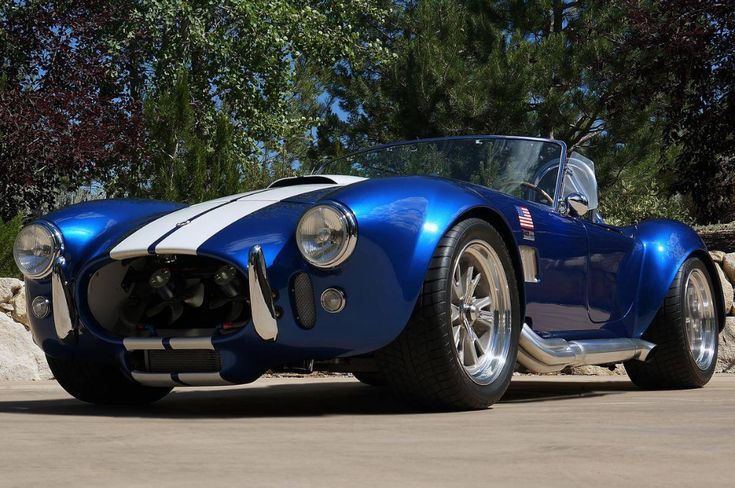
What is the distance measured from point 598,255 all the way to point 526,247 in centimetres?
83

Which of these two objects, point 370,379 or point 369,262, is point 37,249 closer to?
point 369,262

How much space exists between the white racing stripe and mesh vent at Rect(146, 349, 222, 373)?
39 cm

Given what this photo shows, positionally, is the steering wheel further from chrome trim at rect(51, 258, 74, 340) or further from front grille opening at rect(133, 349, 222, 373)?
chrome trim at rect(51, 258, 74, 340)

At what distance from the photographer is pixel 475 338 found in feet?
14.5

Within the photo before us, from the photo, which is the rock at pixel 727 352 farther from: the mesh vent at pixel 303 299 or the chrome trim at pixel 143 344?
the chrome trim at pixel 143 344

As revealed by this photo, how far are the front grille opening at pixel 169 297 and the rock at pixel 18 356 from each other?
317 cm

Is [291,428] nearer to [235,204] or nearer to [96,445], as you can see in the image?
[96,445]

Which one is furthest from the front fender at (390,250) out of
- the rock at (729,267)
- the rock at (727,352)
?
the rock at (729,267)

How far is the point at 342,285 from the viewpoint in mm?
3982

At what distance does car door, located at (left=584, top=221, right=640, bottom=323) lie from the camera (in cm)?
534

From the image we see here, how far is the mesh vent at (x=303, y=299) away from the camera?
401 centimetres

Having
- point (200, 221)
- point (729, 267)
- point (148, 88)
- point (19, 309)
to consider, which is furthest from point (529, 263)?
point (148, 88)

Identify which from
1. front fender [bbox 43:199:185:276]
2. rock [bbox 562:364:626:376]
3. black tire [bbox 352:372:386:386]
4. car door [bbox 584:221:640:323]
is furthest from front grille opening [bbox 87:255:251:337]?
rock [bbox 562:364:626:376]

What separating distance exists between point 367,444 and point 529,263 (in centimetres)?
192
